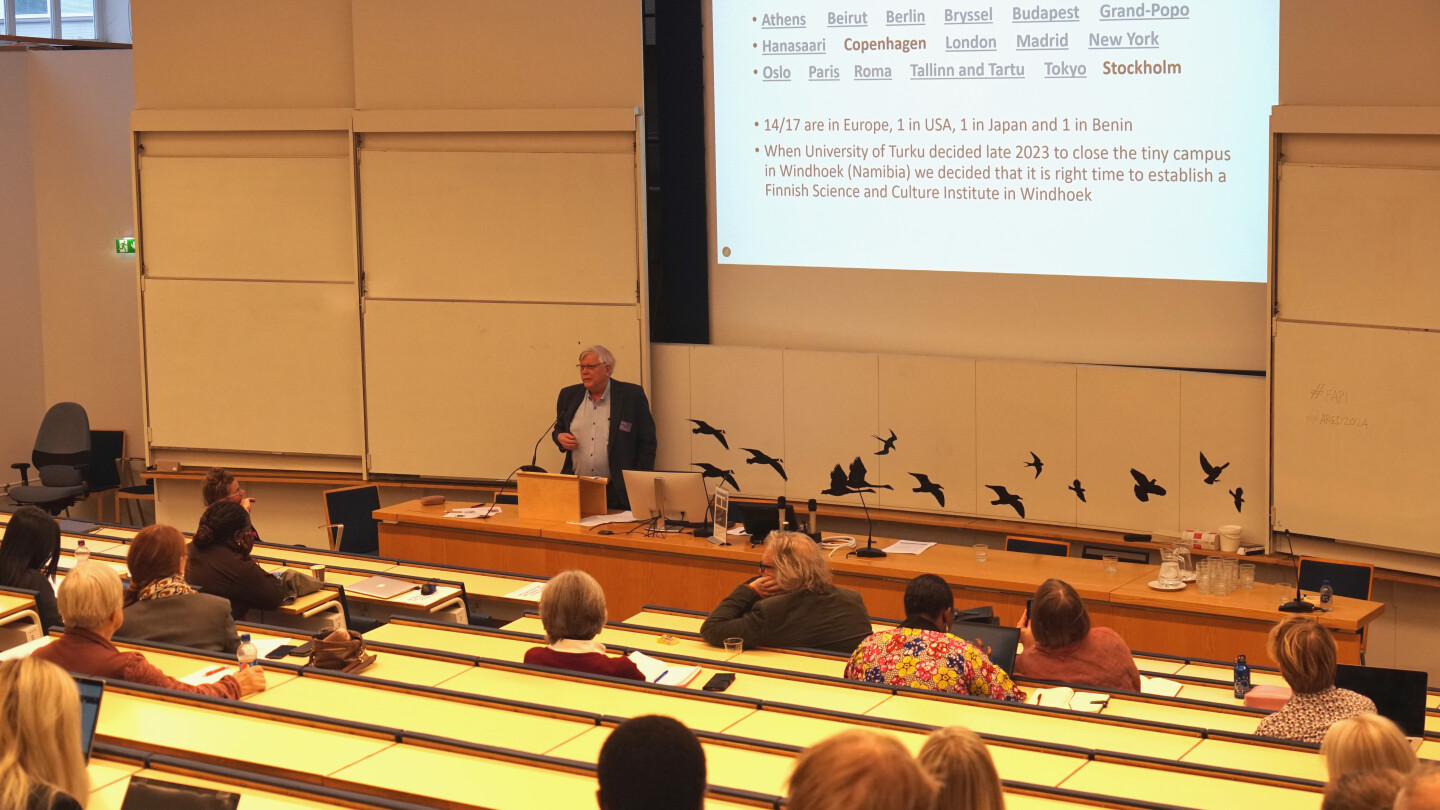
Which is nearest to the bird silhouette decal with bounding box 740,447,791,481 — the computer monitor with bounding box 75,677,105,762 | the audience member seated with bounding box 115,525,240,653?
the audience member seated with bounding box 115,525,240,653

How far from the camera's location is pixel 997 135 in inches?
315

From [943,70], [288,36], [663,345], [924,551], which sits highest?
[288,36]

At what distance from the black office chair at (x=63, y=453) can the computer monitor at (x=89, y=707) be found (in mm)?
7778

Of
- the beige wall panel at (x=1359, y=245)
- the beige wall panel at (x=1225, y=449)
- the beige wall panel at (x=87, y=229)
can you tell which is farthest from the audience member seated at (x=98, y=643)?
the beige wall panel at (x=87, y=229)

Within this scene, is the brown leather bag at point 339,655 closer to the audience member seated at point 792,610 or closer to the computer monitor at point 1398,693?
the audience member seated at point 792,610

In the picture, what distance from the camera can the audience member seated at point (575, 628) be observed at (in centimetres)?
466

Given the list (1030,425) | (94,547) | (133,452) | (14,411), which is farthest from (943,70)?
(14,411)

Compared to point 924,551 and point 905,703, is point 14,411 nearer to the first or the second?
point 924,551

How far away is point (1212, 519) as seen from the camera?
7535 mm

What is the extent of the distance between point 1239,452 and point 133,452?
28.8ft

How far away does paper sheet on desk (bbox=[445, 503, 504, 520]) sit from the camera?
8.37 m

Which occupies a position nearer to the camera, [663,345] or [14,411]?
[663,345]

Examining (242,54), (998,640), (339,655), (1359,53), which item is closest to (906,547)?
(998,640)

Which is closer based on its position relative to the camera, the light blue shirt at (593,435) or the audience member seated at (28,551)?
the audience member seated at (28,551)
